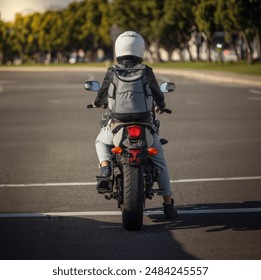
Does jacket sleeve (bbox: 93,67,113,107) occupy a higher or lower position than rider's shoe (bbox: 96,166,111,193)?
higher

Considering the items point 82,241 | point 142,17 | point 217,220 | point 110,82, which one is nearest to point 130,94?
point 110,82

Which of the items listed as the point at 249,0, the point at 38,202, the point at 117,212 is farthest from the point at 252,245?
the point at 249,0

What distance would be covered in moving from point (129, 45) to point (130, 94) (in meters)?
0.44

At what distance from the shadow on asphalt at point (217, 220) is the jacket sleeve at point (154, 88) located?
105cm

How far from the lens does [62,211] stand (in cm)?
898

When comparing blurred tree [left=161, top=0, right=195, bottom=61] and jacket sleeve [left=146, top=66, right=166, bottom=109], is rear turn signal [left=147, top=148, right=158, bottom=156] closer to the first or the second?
jacket sleeve [left=146, top=66, right=166, bottom=109]

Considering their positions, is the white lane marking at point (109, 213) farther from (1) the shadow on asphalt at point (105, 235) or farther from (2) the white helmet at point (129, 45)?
(2) the white helmet at point (129, 45)

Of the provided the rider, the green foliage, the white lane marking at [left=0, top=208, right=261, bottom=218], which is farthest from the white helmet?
the green foliage

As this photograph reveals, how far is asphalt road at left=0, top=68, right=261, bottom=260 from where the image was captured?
22.9 feet

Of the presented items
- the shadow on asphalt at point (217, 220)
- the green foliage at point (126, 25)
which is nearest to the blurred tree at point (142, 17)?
the green foliage at point (126, 25)

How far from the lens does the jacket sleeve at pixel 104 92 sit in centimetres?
796

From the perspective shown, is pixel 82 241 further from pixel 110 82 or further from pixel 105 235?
pixel 110 82

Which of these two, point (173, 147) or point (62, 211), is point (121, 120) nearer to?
point (62, 211)
